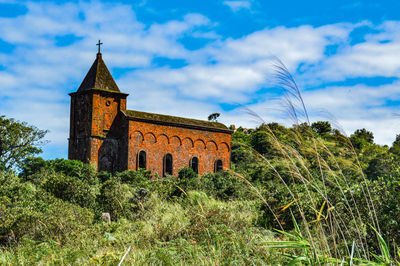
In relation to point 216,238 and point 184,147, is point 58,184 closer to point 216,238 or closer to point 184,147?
point 216,238

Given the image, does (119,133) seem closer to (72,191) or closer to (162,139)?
(162,139)

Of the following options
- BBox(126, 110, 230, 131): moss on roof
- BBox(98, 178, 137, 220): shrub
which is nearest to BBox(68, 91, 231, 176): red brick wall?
BBox(126, 110, 230, 131): moss on roof

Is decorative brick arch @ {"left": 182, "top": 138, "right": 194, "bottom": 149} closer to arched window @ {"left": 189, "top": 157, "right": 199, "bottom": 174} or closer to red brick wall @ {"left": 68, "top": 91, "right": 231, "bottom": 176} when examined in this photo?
red brick wall @ {"left": 68, "top": 91, "right": 231, "bottom": 176}

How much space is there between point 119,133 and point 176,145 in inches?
142

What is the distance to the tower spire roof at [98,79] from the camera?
80.1 ft

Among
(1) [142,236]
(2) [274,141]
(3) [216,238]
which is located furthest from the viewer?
(1) [142,236]

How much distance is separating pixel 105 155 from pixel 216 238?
64.6ft

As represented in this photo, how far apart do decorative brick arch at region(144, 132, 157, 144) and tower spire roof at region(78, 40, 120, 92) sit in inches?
132

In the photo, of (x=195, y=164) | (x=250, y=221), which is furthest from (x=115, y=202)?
(x=195, y=164)

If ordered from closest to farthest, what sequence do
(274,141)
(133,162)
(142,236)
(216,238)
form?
(274,141) → (216,238) → (142,236) → (133,162)

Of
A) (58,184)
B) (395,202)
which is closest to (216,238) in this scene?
(395,202)

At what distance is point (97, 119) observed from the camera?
23.9m

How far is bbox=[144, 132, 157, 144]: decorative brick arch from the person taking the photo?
2436cm

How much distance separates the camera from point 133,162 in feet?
77.7
